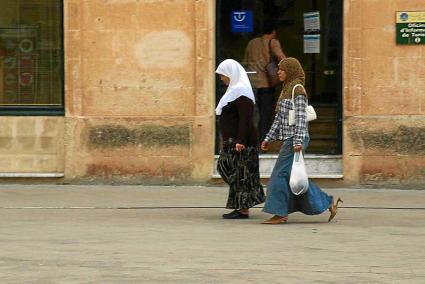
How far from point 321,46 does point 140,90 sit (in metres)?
2.55

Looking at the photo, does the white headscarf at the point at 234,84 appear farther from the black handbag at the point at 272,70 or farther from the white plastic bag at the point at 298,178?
the black handbag at the point at 272,70

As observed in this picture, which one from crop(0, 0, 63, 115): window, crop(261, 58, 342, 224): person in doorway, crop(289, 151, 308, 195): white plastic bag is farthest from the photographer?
crop(0, 0, 63, 115): window

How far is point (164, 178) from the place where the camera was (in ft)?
45.4

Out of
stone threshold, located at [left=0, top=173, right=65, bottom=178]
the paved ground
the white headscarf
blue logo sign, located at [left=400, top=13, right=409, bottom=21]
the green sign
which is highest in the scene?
blue logo sign, located at [left=400, top=13, right=409, bottom=21]

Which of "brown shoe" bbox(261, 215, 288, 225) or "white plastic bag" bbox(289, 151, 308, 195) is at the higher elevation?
"white plastic bag" bbox(289, 151, 308, 195)

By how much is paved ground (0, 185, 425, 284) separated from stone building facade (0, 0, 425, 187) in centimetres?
43

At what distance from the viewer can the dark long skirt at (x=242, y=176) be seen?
1105 cm

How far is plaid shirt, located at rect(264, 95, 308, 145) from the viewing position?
10.6 metres

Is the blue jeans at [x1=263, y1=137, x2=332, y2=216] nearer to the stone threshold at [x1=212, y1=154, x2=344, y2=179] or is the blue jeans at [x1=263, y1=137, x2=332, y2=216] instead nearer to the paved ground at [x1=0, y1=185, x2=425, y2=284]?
the paved ground at [x1=0, y1=185, x2=425, y2=284]

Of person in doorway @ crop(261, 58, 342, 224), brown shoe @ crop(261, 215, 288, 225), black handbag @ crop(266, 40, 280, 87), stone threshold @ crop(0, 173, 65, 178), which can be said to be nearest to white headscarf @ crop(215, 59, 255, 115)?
person in doorway @ crop(261, 58, 342, 224)

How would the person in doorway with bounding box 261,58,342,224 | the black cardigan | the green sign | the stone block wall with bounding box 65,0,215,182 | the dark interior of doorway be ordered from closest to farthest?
the person in doorway with bounding box 261,58,342,224 < the black cardigan < the green sign < the stone block wall with bounding box 65,0,215,182 < the dark interior of doorway

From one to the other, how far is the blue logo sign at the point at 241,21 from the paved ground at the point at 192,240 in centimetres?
232

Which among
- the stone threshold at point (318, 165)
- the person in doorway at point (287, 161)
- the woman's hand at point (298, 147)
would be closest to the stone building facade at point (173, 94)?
the stone threshold at point (318, 165)

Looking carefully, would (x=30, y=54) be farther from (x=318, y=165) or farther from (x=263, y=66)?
(x=318, y=165)
